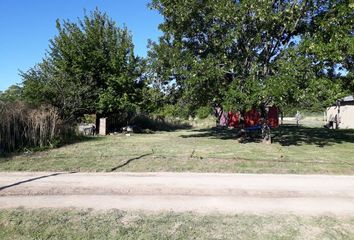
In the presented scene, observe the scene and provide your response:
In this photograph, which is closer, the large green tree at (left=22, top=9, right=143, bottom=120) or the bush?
the bush

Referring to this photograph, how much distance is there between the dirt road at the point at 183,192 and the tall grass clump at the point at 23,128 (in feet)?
18.3

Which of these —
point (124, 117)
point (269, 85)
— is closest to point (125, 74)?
point (124, 117)

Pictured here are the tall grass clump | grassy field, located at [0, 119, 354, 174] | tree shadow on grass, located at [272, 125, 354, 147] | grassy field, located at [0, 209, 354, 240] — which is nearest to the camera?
grassy field, located at [0, 209, 354, 240]

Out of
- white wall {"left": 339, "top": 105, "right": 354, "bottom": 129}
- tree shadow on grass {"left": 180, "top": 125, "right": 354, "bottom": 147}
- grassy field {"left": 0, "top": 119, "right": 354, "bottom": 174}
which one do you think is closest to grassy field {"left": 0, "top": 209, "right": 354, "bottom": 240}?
grassy field {"left": 0, "top": 119, "right": 354, "bottom": 174}

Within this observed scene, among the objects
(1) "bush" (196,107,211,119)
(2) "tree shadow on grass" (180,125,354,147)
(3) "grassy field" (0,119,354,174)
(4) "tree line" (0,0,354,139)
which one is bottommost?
(3) "grassy field" (0,119,354,174)

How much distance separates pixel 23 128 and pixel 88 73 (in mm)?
11860

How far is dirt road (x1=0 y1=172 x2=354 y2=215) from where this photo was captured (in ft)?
24.5

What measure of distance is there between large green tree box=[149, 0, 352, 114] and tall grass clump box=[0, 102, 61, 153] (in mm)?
6201

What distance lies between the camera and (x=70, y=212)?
7.01m

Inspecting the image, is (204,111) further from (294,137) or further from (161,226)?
(161,226)

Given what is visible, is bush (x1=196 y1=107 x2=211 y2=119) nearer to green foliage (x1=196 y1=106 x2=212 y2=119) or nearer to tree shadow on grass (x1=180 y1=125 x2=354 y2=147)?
green foliage (x1=196 y1=106 x2=212 y2=119)

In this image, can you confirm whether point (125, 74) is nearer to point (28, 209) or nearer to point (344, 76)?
point (344, 76)

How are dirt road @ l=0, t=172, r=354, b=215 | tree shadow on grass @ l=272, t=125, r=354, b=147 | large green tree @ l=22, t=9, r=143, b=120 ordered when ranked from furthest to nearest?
large green tree @ l=22, t=9, r=143, b=120
tree shadow on grass @ l=272, t=125, r=354, b=147
dirt road @ l=0, t=172, r=354, b=215

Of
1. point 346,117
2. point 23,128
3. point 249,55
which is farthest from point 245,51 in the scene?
point 346,117
